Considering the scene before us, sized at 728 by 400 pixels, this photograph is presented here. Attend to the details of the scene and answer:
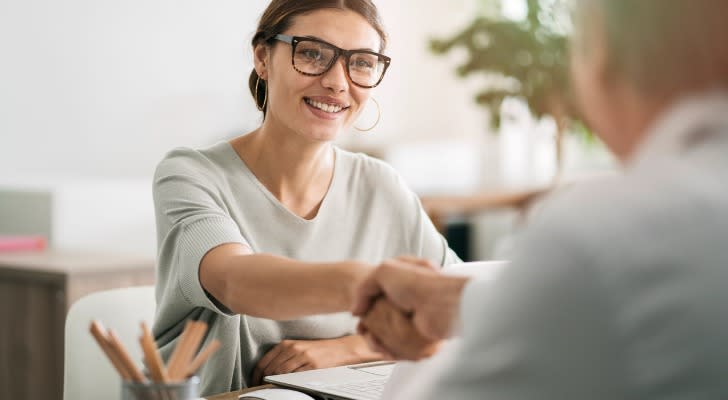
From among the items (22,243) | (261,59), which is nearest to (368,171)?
(261,59)

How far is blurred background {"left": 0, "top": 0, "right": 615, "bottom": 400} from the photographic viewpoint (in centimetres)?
283

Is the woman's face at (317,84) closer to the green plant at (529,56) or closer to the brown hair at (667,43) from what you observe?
the brown hair at (667,43)

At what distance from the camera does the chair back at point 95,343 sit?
1.70 metres

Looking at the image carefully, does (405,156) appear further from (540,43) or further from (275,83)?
(275,83)

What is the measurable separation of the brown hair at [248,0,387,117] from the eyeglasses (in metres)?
0.03

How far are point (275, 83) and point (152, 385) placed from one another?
3.37 feet

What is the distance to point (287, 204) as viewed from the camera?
1.84m

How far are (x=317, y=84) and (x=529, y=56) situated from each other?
331 centimetres

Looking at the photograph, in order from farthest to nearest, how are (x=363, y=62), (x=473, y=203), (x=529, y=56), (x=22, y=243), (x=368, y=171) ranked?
(x=473, y=203), (x=529, y=56), (x=22, y=243), (x=368, y=171), (x=363, y=62)

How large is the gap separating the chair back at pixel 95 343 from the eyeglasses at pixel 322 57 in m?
0.57

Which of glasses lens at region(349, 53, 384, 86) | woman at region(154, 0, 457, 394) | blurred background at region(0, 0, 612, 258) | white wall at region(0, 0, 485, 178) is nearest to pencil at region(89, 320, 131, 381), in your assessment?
woman at region(154, 0, 457, 394)

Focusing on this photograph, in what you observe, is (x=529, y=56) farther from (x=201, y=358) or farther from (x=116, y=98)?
(x=201, y=358)

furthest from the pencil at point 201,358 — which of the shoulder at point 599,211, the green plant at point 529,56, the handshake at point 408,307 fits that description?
the green plant at point 529,56

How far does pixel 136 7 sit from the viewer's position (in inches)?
153
